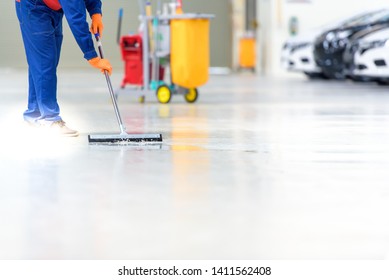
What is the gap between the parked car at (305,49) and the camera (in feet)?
47.0

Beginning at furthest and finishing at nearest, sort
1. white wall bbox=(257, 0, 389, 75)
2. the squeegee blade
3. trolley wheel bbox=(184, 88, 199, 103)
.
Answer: white wall bbox=(257, 0, 389, 75)
trolley wheel bbox=(184, 88, 199, 103)
the squeegee blade

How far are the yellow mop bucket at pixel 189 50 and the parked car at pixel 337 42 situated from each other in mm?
4323

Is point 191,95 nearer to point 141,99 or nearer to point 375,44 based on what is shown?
point 141,99

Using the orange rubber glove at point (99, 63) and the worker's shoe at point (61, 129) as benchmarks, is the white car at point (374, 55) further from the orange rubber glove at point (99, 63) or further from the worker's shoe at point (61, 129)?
the orange rubber glove at point (99, 63)

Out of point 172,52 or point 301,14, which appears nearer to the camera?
point 172,52

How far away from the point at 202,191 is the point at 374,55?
8.01m

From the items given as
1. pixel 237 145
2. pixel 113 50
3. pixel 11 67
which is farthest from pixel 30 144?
pixel 11 67

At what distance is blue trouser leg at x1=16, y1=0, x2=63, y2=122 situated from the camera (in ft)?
19.1

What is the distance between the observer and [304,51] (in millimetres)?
14641

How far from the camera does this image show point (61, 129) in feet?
19.3

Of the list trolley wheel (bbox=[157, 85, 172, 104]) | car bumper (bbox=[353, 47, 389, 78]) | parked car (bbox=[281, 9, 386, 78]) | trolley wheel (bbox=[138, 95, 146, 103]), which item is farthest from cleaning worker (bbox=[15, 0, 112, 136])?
parked car (bbox=[281, 9, 386, 78])

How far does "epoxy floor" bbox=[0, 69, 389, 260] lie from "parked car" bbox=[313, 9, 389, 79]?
6302 mm

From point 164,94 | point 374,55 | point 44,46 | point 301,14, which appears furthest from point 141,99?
point 301,14

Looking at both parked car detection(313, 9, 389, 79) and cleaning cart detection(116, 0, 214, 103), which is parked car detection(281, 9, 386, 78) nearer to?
parked car detection(313, 9, 389, 79)
